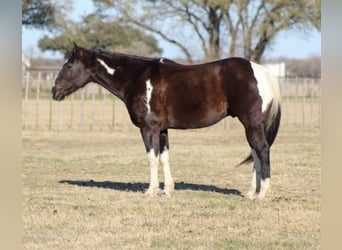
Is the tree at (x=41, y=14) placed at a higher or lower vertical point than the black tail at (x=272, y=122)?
higher

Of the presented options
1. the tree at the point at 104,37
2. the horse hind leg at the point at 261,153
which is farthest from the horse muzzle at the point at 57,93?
the tree at the point at 104,37

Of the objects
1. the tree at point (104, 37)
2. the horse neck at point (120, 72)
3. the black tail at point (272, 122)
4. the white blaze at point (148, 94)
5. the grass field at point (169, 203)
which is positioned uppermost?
the tree at point (104, 37)

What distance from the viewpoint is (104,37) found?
5266cm

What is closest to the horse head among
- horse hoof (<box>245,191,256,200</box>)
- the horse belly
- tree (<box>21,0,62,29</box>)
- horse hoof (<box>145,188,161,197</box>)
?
the horse belly

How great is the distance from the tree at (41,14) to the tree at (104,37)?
1.75 m

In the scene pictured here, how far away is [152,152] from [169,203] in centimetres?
107

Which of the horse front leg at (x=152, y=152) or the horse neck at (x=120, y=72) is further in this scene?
the horse neck at (x=120, y=72)

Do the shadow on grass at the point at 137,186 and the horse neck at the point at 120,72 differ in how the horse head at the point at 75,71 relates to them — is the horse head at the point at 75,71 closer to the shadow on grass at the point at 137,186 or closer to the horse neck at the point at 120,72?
the horse neck at the point at 120,72

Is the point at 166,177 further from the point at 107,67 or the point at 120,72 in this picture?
the point at 107,67

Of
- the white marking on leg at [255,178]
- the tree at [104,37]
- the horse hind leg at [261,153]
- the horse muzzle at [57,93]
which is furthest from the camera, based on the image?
the tree at [104,37]

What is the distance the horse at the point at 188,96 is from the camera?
848 cm

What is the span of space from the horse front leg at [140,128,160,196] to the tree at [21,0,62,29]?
141ft

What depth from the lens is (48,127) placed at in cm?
2338

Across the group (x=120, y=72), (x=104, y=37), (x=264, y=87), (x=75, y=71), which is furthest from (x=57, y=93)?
(x=104, y=37)
